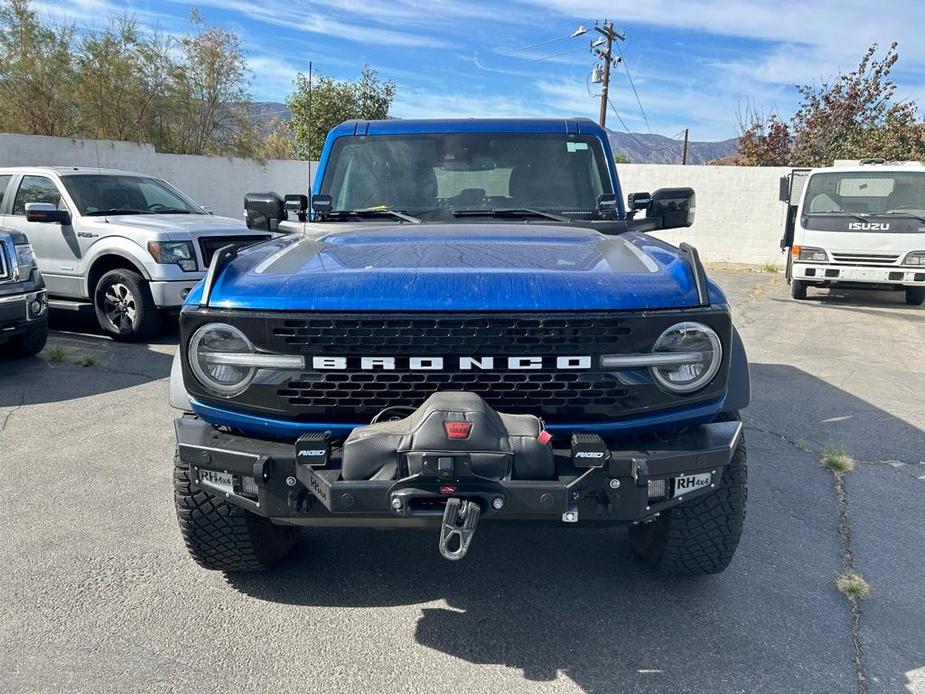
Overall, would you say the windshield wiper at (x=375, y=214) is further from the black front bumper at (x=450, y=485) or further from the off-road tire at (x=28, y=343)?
the off-road tire at (x=28, y=343)

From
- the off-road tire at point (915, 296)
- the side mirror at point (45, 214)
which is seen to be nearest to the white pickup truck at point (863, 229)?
the off-road tire at point (915, 296)

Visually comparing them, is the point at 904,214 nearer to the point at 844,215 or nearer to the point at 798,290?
the point at 844,215

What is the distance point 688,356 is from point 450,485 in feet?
2.94

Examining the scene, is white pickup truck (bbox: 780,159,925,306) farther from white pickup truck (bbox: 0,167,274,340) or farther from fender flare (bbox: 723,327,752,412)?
fender flare (bbox: 723,327,752,412)

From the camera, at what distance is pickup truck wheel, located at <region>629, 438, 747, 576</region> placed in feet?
9.04

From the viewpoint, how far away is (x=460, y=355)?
2.38 metres

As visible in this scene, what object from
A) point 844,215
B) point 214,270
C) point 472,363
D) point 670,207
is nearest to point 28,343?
point 214,270

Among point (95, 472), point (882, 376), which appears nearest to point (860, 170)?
point (882, 376)

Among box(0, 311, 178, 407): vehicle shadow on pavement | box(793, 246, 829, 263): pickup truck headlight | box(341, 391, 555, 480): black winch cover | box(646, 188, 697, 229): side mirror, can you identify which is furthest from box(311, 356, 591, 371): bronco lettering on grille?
box(793, 246, 829, 263): pickup truck headlight

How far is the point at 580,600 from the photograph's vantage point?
9.64 feet

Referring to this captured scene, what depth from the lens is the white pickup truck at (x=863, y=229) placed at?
35.0 ft

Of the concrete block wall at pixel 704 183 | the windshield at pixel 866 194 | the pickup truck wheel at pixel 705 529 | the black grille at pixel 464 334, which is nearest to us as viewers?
the black grille at pixel 464 334

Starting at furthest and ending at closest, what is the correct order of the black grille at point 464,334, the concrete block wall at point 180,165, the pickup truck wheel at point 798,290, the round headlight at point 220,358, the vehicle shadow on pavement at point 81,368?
the concrete block wall at point 180,165 → the pickup truck wheel at point 798,290 → the vehicle shadow on pavement at point 81,368 → the round headlight at point 220,358 → the black grille at point 464,334

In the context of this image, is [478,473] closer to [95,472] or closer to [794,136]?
[95,472]
